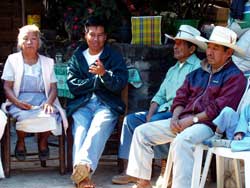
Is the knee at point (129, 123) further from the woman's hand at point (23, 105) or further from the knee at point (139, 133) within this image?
the woman's hand at point (23, 105)

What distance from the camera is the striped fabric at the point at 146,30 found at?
5.66 metres

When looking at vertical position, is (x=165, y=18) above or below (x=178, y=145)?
above

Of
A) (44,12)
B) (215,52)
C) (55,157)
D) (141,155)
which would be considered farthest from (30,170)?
(44,12)

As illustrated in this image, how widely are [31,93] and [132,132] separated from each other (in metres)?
0.87

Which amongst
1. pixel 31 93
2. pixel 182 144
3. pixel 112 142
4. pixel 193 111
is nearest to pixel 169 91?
pixel 193 111

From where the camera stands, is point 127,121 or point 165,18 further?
point 165,18

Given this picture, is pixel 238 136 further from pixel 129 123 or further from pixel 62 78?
pixel 62 78

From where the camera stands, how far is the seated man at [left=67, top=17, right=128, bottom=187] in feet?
14.8

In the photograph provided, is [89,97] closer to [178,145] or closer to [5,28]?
[178,145]

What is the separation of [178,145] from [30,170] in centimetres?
153

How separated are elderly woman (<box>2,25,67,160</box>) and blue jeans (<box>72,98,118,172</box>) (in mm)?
169

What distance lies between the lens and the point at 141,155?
13.9 feet

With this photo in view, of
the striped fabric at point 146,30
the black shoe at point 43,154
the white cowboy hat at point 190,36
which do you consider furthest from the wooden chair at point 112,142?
the striped fabric at point 146,30

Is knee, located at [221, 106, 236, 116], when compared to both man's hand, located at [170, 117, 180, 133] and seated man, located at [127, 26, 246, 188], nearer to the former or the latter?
seated man, located at [127, 26, 246, 188]
